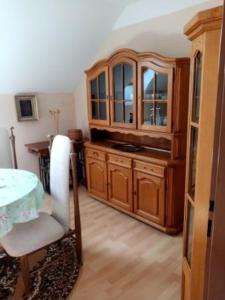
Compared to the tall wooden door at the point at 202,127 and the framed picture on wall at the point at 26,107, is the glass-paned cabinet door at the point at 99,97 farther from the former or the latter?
the tall wooden door at the point at 202,127

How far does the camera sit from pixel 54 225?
1.88 metres

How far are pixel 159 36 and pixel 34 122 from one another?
2.17 m

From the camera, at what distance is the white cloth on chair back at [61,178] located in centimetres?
192

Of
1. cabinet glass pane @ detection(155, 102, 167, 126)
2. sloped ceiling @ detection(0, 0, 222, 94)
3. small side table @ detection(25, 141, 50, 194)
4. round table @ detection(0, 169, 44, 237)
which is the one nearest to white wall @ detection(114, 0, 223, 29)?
sloped ceiling @ detection(0, 0, 222, 94)

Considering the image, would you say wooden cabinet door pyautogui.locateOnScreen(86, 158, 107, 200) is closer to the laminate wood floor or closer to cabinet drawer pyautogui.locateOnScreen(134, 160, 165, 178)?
the laminate wood floor

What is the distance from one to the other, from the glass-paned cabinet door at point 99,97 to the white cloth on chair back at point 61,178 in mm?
1133

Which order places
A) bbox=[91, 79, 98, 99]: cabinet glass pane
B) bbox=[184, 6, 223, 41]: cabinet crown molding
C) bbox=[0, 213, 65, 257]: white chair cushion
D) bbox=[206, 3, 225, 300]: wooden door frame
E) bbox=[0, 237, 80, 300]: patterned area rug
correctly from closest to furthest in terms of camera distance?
1. bbox=[206, 3, 225, 300]: wooden door frame
2. bbox=[184, 6, 223, 41]: cabinet crown molding
3. bbox=[0, 213, 65, 257]: white chair cushion
4. bbox=[0, 237, 80, 300]: patterned area rug
5. bbox=[91, 79, 98, 99]: cabinet glass pane

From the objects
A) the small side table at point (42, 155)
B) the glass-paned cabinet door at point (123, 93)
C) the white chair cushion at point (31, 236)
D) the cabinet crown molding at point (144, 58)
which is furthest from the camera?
the small side table at point (42, 155)

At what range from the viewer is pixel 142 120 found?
259 cm

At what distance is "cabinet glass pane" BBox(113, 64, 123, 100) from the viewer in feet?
9.03

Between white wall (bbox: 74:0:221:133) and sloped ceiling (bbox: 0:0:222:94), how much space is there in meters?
0.14

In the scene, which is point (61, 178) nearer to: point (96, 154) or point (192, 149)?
point (192, 149)

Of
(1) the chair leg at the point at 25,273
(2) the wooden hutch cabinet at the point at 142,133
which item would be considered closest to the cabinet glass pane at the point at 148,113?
(2) the wooden hutch cabinet at the point at 142,133

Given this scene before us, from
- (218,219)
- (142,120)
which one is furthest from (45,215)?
(218,219)
